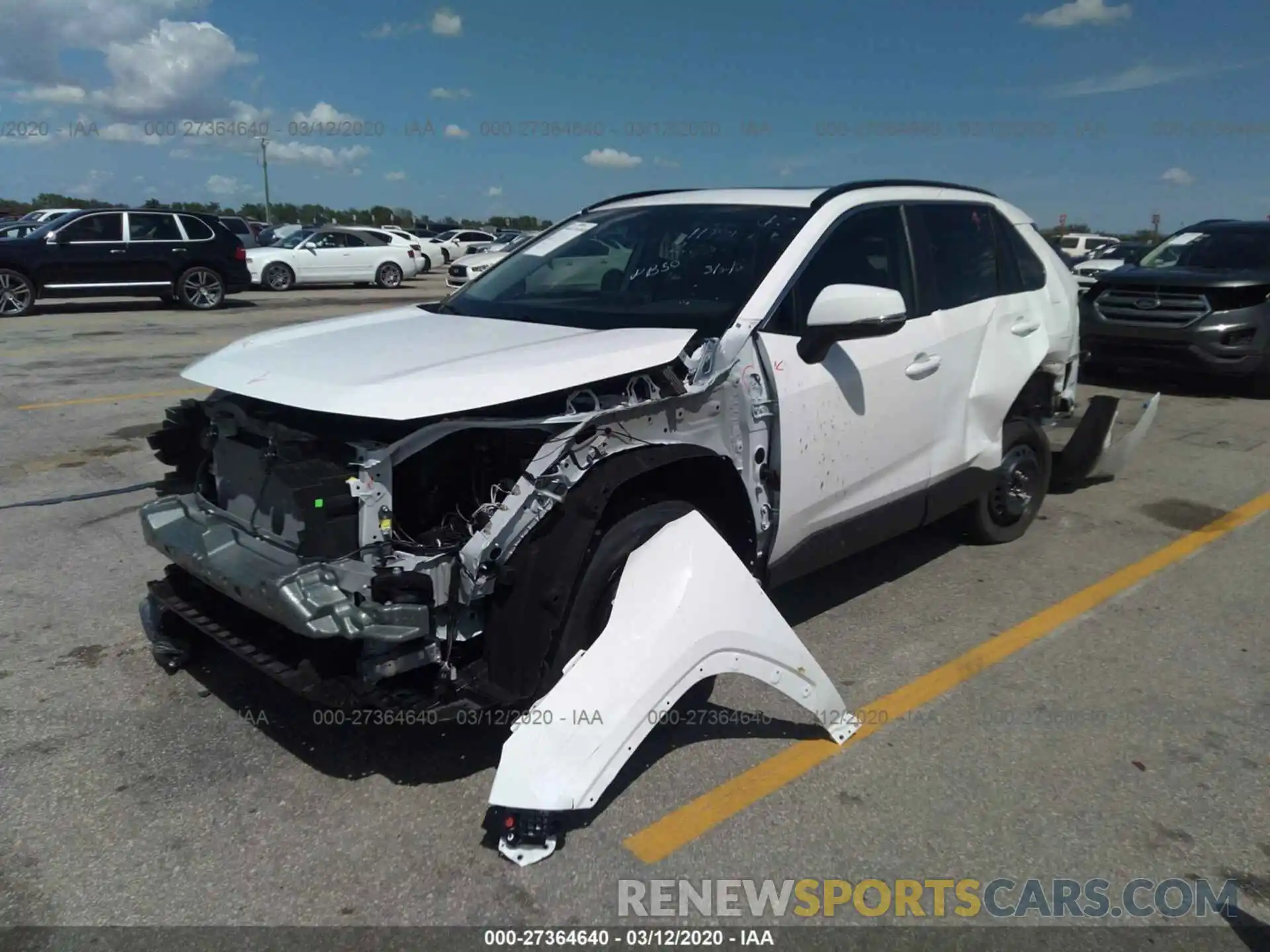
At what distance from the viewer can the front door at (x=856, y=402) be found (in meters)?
3.68

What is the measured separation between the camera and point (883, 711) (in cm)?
370

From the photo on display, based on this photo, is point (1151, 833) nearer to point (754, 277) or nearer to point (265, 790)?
point (754, 277)

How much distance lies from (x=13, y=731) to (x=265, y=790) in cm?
108

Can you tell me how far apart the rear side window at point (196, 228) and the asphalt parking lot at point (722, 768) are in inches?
531

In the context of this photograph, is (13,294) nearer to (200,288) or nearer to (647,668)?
(200,288)

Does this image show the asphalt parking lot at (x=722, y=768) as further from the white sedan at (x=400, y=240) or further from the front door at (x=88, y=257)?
the white sedan at (x=400, y=240)

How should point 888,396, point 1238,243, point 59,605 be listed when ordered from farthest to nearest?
point 1238,243, point 59,605, point 888,396

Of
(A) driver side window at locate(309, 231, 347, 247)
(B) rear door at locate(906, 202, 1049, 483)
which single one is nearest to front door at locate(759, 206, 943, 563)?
(B) rear door at locate(906, 202, 1049, 483)

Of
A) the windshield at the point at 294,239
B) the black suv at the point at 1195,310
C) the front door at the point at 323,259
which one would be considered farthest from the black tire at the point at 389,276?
the black suv at the point at 1195,310

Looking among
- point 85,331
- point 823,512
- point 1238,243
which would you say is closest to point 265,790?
point 823,512

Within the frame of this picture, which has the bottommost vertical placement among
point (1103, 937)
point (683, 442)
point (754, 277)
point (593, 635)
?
point (1103, 937)

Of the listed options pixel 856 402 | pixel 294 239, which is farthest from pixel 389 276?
pixel 856 402

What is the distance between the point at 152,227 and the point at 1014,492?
52.8 feet

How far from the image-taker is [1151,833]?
9.80 ft
